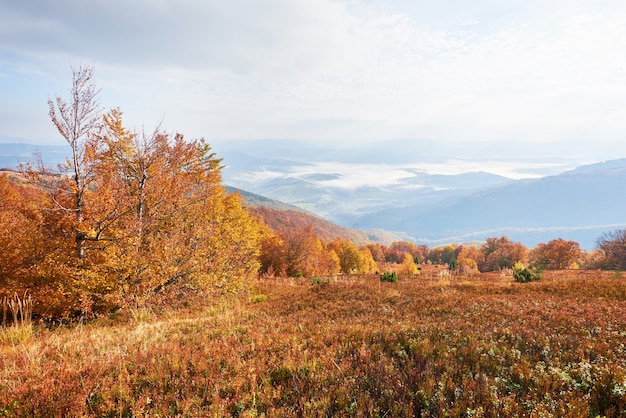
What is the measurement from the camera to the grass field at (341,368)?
4754mm

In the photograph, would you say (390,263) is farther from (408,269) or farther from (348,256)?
(408,269)

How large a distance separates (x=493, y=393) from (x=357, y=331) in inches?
162

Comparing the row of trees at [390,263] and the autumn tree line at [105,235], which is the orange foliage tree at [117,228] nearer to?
the autumn tree line at [105,235]

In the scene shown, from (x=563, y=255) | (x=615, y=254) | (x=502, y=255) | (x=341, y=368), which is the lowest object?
(x=502, y=255)

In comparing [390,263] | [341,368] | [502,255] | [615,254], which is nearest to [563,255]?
[502,255]

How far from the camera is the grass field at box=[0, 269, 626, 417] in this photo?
4754 mm

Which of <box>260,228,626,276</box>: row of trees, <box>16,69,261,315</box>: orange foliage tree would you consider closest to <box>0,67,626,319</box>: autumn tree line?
<box>16,69,261,315</box>: orange foliage tree

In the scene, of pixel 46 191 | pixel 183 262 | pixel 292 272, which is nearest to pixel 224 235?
pixel 183 262

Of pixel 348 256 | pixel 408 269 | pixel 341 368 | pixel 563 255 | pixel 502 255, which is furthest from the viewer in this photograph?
pixel 502 255

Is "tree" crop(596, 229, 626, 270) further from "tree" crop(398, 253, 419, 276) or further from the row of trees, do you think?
"tree" crop(398, 253, 419, 276)

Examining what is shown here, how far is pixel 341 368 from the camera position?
20.3ft

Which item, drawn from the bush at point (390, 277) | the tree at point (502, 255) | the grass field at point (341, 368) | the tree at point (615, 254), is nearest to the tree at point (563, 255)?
the tree at point (502, 255)

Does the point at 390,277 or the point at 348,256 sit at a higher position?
the point at 390,277

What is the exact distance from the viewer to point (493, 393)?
466 cm
